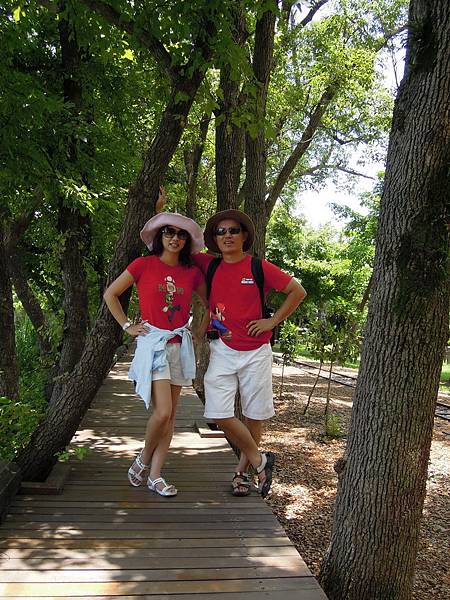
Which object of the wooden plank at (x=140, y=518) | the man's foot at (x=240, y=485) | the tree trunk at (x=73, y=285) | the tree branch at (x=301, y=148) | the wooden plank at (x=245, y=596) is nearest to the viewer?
the wooden plank at (x=245, y=596)

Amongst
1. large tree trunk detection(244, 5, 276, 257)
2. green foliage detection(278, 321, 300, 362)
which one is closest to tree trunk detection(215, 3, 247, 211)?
large tree trunk detection(244, 5, 276, 257)

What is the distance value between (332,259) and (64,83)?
20.3m

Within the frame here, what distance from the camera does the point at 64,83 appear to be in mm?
7039

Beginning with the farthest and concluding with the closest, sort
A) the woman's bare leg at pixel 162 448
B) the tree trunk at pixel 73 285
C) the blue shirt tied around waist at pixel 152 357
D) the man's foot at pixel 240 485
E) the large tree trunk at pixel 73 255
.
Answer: the tree trunk at pixel 73 285 → the large tree trunk at pixel 73 255 → the man's foot at pixel 240 485 → the woman's bare leg at pixel 162 448 → the blue shirt tied around waist at pixel 152 357

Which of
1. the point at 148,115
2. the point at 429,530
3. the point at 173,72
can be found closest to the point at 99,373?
the point at 173,72

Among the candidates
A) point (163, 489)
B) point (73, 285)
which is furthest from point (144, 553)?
point (73, 285)

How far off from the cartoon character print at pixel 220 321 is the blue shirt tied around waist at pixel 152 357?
0.23 meters

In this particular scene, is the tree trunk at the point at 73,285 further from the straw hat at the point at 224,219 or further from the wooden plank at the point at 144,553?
the wooden plank at the point at 144,553

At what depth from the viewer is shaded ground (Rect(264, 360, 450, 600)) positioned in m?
5.08

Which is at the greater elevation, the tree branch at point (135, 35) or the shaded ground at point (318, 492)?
the tree branch at point (135, 35)

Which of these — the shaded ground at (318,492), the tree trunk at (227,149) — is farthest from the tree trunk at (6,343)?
the shaded ground at (318,492)

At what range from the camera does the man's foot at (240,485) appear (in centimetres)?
397

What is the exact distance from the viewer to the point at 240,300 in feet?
12.1

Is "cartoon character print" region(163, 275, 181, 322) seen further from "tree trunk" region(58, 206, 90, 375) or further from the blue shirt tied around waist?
"tree trunk" region(58, 206, 90, 375)
